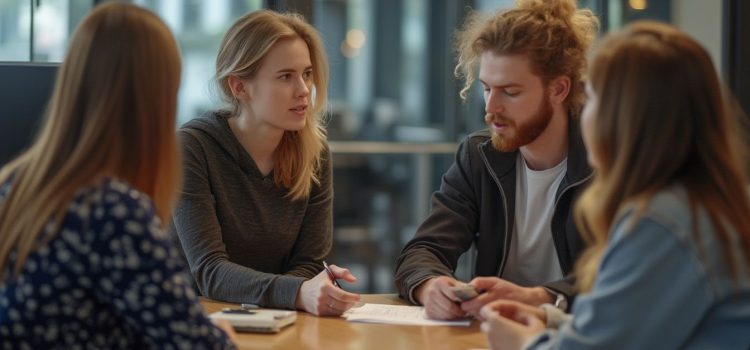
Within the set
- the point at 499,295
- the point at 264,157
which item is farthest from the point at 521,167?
the point at 264,157

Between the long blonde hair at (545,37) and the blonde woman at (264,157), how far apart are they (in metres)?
0.51

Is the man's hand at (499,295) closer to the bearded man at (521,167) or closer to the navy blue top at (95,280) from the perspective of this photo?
the bearded man at (521,167)

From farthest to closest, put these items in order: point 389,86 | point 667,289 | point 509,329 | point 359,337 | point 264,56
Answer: point 389,86 → point 264,56 → point 359,337 → point 509,329 → point 667,289

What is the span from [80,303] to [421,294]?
110 centimetres

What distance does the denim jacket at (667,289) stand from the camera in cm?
151

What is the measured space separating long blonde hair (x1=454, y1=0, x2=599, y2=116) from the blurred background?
157 centimetres

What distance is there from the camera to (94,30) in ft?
5.46

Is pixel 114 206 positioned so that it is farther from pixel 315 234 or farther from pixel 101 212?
pixel 315 234

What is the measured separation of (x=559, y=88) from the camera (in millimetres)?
2797

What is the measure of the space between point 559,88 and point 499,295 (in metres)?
0.75

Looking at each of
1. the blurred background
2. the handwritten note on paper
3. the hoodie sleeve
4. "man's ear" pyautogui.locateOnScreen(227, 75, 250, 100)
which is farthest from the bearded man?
the blurred background

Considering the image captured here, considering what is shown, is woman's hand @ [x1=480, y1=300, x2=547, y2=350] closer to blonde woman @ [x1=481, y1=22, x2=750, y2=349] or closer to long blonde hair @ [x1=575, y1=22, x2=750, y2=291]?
blonde woman @ [x1=481, y1=22, x2=750, y2=349]

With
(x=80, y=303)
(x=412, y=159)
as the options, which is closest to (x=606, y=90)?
(x=80, y=303)

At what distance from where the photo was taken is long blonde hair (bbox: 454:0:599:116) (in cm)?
274
